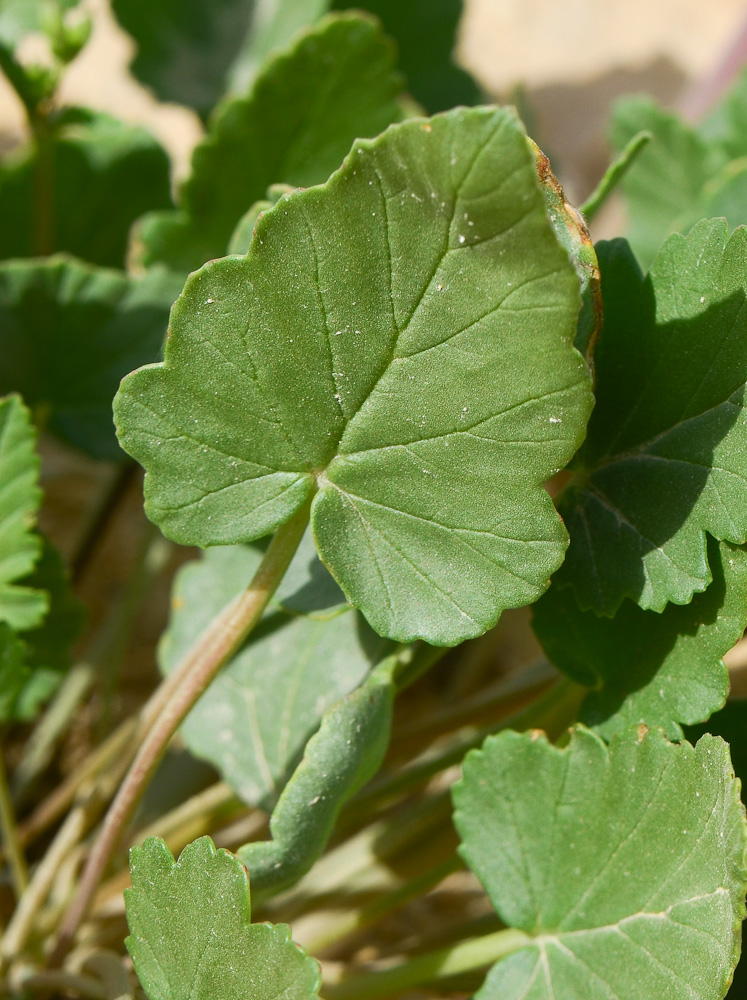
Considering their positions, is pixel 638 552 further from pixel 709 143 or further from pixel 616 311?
pixel 709 143

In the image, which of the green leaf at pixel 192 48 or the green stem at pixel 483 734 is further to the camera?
the green leaf at pixel 192 48

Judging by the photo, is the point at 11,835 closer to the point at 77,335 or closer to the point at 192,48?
the point at 77,335

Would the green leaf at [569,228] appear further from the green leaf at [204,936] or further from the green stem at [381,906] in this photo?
the green stem at [381,906]

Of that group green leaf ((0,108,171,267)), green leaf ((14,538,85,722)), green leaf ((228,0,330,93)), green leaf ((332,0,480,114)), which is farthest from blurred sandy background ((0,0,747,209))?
green leaf ((14,538,85,722))

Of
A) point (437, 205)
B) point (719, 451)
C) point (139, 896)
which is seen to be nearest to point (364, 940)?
point (139, 896)

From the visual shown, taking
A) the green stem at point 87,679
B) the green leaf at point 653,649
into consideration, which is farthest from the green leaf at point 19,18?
the green leaf at point 653,649

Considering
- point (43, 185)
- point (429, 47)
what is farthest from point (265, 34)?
point (43, 185)
